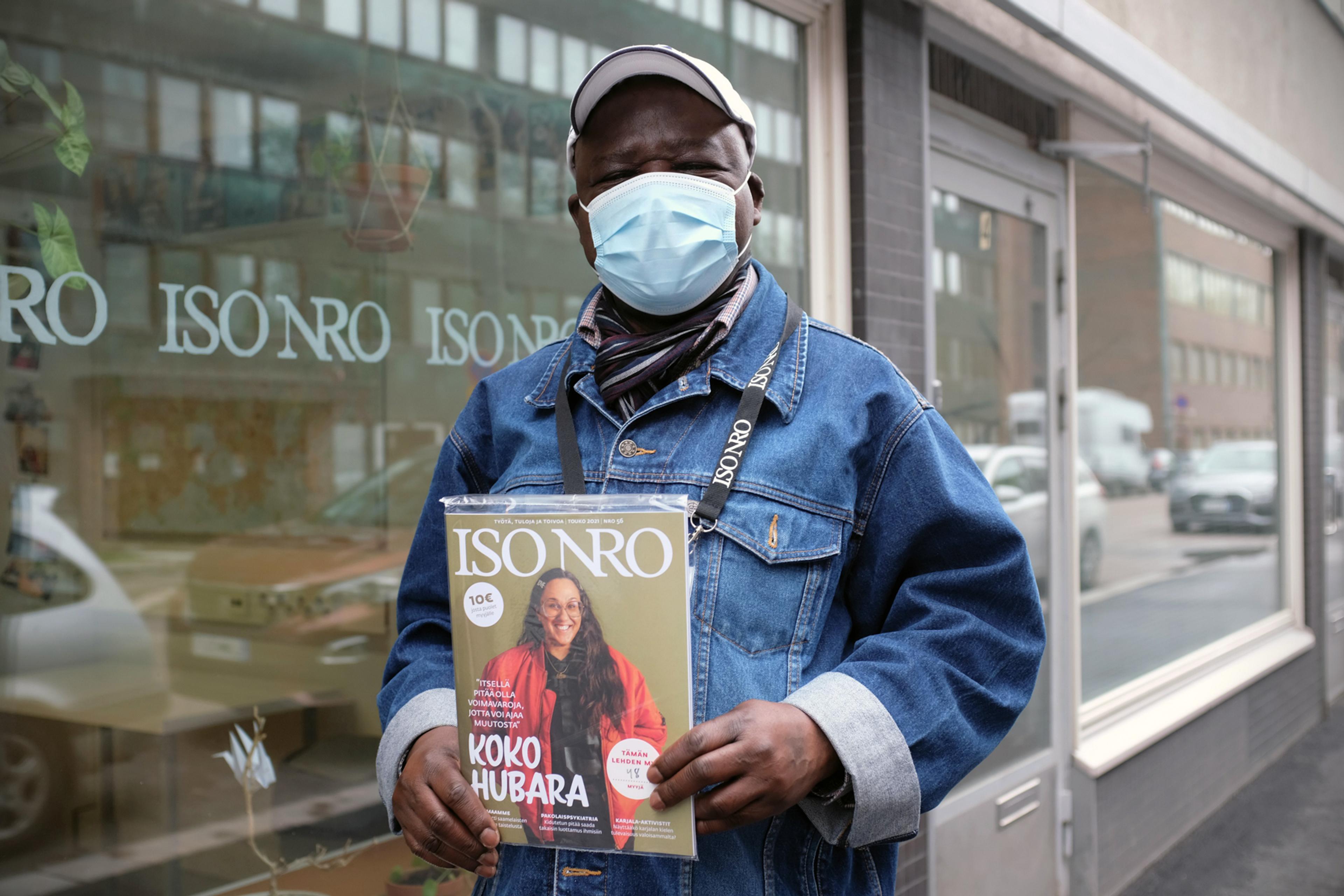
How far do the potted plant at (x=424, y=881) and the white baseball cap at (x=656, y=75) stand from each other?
77.1 inches

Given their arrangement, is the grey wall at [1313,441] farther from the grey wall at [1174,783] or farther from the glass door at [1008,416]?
the glass door at [1008,416]

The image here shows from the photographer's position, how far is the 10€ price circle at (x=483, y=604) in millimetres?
1240

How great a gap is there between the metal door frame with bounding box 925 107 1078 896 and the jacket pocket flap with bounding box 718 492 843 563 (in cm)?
317

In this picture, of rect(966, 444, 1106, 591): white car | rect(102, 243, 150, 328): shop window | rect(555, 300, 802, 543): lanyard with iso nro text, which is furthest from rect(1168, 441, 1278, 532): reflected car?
rect(102, 243, 150, 328): shop window

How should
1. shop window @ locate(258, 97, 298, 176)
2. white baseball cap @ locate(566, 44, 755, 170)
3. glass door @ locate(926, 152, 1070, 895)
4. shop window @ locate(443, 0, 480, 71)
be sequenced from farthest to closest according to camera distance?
glass door @ locate(926, 152, 1070, 895), shop window @ locate(443, 0, 480, 71), shop window @ locate(258, 97, 298, 176), white baseball cap @ locate(566, 44, 755, 170)

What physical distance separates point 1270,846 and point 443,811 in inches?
214

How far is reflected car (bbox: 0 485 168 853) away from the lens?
2.03m

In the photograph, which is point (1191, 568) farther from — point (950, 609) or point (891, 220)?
point (950, 609)

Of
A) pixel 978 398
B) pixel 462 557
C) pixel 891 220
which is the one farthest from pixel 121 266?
pixel 978 398

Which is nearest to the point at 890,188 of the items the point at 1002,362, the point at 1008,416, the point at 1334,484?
the point at 1002,362

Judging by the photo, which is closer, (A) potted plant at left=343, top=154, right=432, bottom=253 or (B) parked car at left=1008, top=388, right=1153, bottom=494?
(A) potted plant at left=343, top=154, right=432, bottom=253

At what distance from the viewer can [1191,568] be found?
21.9 feet

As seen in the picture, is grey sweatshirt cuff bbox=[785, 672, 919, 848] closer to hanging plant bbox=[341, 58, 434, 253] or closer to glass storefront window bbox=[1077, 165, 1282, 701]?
hanging plant bbox=[341, 58, 434, 253]

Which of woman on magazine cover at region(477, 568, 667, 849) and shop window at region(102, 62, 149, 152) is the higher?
shop window at region(102, 62, 149, 152)
